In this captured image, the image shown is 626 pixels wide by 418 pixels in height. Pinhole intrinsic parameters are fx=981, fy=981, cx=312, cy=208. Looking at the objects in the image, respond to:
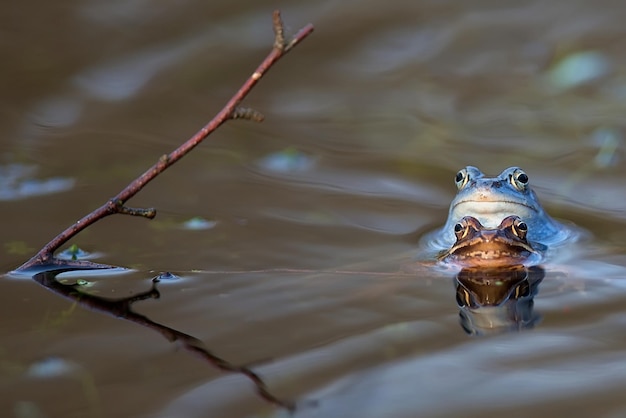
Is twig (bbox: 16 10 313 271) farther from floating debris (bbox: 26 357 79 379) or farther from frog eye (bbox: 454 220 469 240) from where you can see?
frog eye (bbox: 454 220 469 240)

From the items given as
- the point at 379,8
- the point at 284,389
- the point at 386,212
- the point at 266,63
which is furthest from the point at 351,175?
the point at 284,389

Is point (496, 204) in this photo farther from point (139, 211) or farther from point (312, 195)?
point (139, 211)

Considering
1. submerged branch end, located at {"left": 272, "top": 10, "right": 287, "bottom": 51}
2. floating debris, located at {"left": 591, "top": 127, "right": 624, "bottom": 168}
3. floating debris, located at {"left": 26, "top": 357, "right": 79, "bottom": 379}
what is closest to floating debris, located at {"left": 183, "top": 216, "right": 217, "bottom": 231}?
floating debris, located at {"left": 26, "top": 357, "right": 79, "bottom": 379}

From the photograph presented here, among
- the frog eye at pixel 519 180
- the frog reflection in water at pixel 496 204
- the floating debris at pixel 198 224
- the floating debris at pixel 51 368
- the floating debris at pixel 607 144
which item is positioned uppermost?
the floating debris at pixel 607 144

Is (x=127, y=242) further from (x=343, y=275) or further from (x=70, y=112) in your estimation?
(x=70, y=112)

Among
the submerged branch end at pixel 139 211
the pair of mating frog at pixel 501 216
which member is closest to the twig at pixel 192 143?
the submerged branch end at pixel 139 211

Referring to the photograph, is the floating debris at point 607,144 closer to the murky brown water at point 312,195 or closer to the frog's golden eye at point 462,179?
the murky brown water at point 312,195
